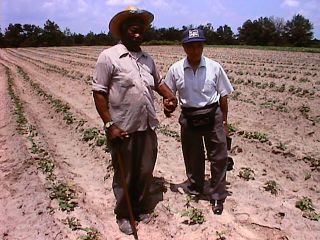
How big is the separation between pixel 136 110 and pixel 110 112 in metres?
0.26

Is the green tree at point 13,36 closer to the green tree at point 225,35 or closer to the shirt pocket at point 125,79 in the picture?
the green tree at point 225,35

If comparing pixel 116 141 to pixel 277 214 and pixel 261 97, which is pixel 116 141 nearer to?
pixel 277 214

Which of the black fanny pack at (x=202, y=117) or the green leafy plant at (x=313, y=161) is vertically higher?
the black fanny pack at (x=202, y=117)

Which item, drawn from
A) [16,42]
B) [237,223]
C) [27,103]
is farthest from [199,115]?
[16,42]

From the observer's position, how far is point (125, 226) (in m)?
4.16

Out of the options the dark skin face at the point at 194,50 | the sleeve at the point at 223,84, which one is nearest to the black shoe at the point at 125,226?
the sleeve at the point at 223,84

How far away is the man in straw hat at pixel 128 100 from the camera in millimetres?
3830

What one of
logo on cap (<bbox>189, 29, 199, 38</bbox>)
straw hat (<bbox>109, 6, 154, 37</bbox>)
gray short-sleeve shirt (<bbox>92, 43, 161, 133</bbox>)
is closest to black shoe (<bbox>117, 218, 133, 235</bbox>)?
gray short-sleeve shirt (<bbox>92, 43, 161, 133</bbox>)

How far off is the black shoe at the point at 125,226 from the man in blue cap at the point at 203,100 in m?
0.92

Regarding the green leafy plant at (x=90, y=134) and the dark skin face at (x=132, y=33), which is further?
the green leafy plant at (x=90, y=134)

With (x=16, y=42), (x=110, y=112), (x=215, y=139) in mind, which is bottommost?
(x=16, y=42)

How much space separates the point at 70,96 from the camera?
12.4 meters

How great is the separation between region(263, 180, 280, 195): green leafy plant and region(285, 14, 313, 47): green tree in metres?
A: 54.5

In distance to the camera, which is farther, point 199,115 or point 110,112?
point 199,115
